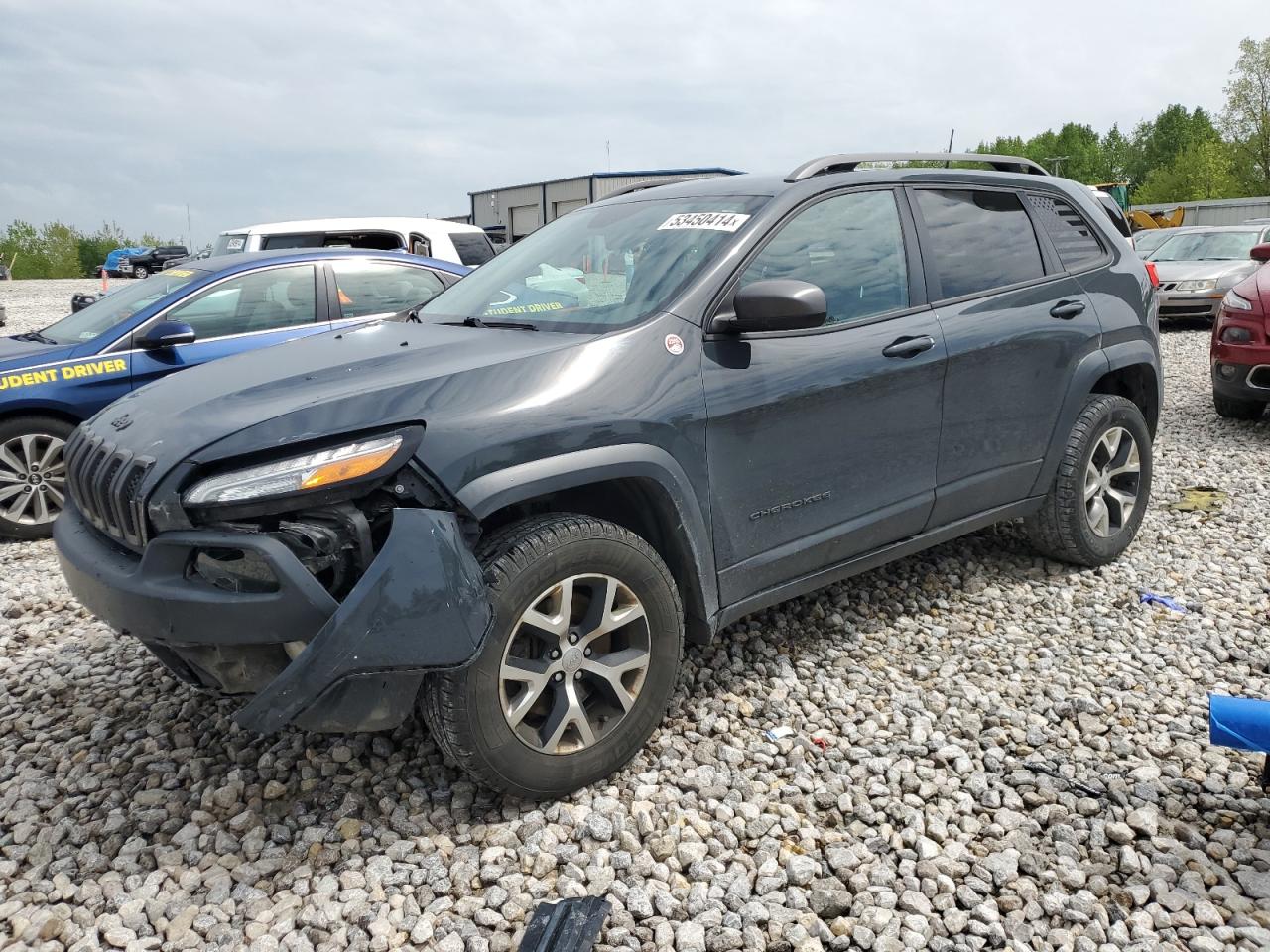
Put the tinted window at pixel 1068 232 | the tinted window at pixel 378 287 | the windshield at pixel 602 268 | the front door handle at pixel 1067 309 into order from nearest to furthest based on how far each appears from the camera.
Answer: the windshield at pixel 602 268 → the front door handle at pixel 1067 309 → the tinted window at pixel 1068 232 → the tinted window at pixel 378 287

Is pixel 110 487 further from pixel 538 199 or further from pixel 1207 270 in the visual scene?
pixel 538 199

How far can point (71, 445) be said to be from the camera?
10.5 ft

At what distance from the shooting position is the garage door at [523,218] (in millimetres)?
25094

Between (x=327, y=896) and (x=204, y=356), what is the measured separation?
4.47m

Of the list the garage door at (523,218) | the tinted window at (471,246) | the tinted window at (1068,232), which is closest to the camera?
the tinted window at (1068,232)

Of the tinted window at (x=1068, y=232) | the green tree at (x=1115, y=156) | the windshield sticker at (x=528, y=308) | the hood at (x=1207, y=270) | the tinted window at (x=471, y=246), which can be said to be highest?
the green tree at (x=1115, y=156)

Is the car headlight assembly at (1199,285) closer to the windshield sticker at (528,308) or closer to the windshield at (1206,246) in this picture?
the windshield at (1206,246)

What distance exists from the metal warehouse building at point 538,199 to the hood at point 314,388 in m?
17.1

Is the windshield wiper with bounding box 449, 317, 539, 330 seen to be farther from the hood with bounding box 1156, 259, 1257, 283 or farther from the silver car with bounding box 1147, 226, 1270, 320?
the hood with bounding box 1156, 259, 1257, 283

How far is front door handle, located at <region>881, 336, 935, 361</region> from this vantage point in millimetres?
3566

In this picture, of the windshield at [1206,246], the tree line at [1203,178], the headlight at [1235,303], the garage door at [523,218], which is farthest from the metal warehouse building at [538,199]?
the tree line at [1203,178]

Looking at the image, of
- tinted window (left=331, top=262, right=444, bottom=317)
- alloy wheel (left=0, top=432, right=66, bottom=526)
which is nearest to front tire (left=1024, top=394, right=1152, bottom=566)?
tinted window (left=331, top=262, right=444, bottom=317)

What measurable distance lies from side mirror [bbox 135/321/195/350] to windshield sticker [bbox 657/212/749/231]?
11.8ft

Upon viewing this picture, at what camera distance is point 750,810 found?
2895 millimetres
